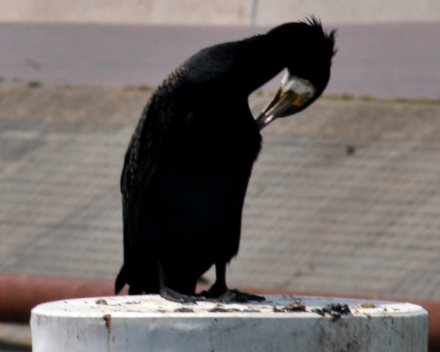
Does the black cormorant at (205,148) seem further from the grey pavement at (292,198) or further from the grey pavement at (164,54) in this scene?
the grey pavement at (164,54)

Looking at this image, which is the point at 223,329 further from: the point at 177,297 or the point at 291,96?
the point at 291,96

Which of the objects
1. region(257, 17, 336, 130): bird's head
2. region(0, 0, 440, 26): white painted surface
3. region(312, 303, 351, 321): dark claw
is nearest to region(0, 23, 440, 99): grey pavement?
region(0, 0, 440, 26): white painted surface

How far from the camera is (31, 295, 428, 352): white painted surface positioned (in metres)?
3.05

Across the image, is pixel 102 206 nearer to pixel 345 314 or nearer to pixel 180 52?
pixel 180 52

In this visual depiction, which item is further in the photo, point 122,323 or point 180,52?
point 180,52

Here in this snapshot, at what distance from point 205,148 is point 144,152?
1.01ft

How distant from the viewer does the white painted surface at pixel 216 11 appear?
12.4 m

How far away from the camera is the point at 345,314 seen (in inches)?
126

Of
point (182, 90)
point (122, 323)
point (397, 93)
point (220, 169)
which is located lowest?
point (122, 323)

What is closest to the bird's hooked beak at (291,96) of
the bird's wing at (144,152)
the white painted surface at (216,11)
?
the bird's wing at (144,152)

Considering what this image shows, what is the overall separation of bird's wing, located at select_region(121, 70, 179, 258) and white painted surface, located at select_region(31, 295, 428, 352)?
2.30 ft

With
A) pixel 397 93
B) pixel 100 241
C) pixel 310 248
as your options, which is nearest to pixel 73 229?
pixel 100 241

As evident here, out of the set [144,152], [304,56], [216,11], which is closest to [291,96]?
[304,56]

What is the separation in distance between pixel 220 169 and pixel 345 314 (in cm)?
88
